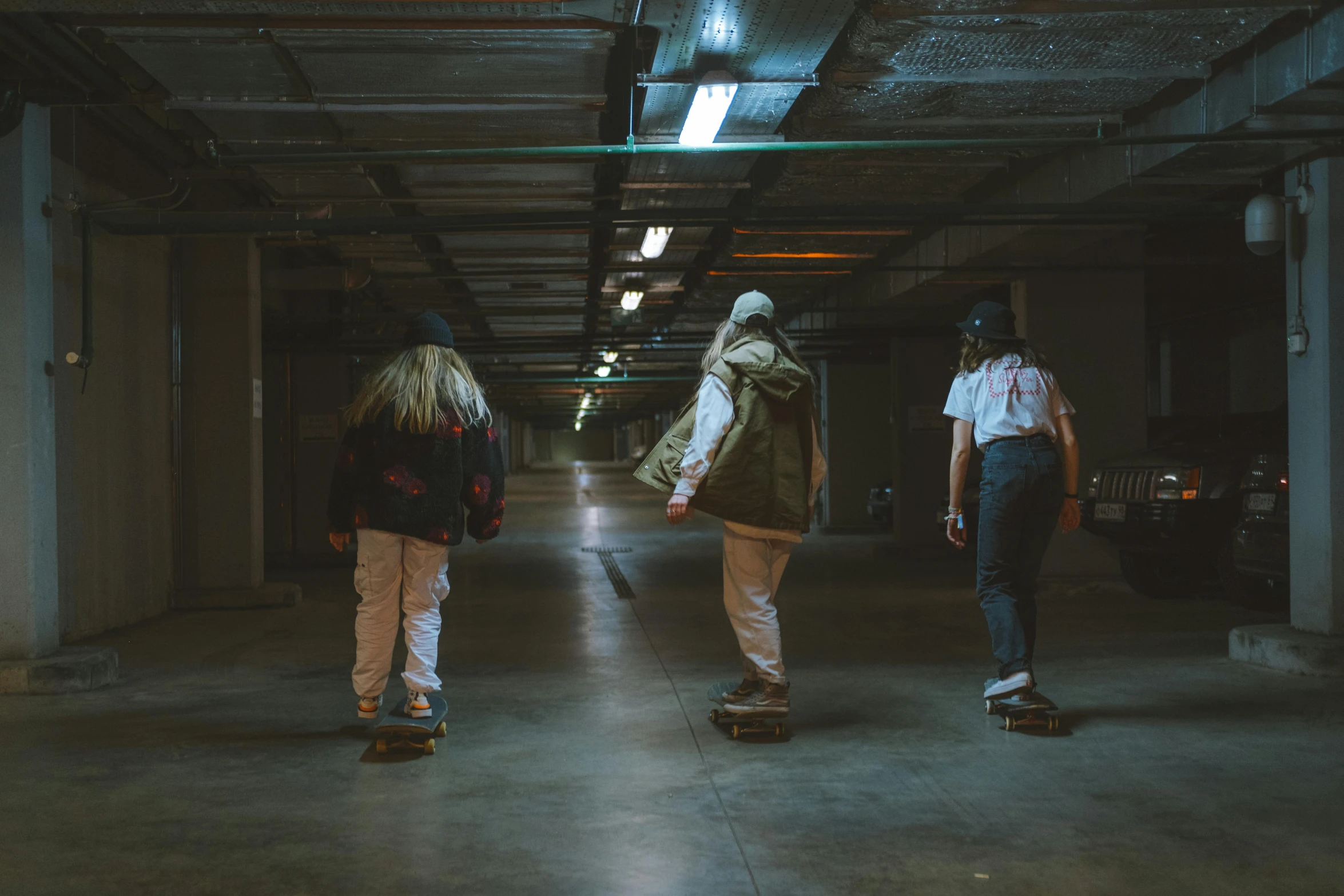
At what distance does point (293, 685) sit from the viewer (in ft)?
18.9

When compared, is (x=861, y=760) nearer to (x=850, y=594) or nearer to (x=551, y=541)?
(x=850, y=594)

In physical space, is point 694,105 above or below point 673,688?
above

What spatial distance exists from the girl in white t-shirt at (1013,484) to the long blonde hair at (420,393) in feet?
6.45

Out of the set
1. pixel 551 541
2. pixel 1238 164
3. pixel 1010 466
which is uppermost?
pixel 1238 164

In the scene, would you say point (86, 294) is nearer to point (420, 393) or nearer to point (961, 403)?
point (420, 393)

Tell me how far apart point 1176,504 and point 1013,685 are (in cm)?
404

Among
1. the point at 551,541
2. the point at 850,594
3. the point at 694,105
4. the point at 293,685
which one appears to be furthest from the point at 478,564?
the point at 694,105

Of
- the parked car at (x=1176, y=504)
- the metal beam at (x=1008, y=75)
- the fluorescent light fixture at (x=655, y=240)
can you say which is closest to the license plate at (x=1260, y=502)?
the parked car at (x=1176, y=504)

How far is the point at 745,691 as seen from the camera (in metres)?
4.64

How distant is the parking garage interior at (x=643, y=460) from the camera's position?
3.47 meters

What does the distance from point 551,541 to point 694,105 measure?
961 cm

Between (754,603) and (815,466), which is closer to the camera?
(754,603)

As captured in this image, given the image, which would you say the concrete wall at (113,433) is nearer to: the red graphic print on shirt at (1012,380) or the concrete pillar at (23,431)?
the concrete pillar at (23,431)

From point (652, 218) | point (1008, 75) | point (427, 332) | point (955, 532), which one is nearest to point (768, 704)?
point (955, 532)
